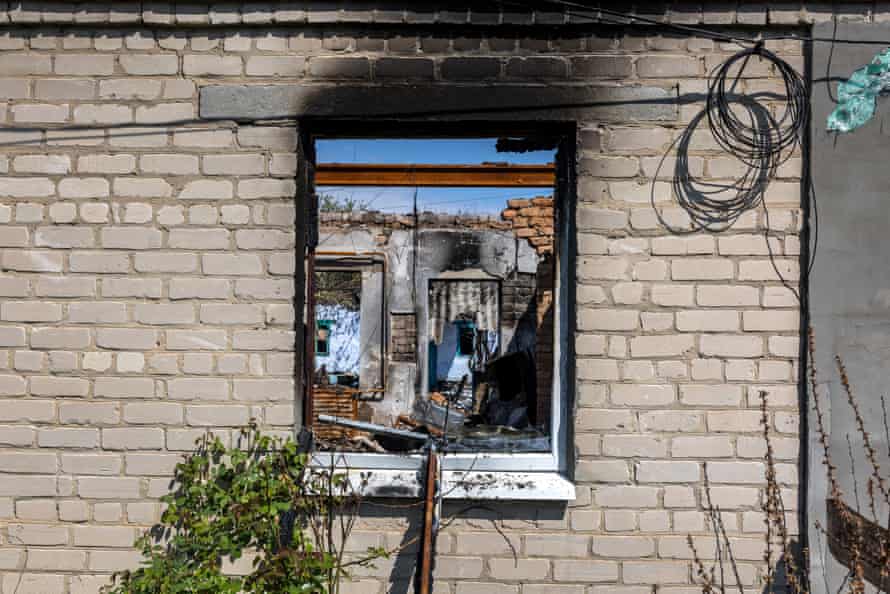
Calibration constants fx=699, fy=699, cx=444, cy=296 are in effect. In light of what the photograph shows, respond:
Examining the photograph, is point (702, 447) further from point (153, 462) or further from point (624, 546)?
point (153, 462)

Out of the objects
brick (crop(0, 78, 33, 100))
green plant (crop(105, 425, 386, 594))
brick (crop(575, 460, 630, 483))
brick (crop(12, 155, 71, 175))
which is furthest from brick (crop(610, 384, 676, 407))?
brick (crop(0, 78, 33, 100))

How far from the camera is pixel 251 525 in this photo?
2830 mm

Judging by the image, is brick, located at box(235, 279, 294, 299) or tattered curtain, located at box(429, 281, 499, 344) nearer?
brick, located at box(235, 279, 294, 299)

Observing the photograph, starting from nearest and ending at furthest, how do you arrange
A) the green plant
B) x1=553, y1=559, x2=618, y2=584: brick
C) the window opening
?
the green plant
x1=553, y1=559, x2=618, y2=584: brick
the window opening

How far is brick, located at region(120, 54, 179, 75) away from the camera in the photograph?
296 centimetres

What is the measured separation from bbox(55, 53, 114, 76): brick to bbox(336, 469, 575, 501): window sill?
2025mm

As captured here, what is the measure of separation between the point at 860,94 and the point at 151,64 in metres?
2.94

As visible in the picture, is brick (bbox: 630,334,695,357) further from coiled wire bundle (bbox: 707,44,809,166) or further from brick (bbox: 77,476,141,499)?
brick (bbox: 77,476,141,499)

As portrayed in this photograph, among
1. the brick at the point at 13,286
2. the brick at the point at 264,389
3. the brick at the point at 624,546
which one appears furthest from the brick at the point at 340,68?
the brick at the point at 624,546

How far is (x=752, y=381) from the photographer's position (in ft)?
9.46

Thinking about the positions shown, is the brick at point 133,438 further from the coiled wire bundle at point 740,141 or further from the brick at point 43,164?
the coiled wire bundle at point 740,141

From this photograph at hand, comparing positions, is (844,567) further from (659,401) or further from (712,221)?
(712,221)

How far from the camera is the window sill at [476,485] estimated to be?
2.89m

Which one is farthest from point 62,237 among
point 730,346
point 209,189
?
point 730,346
